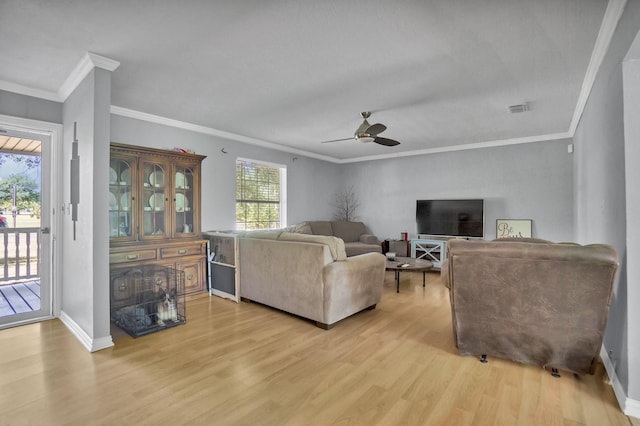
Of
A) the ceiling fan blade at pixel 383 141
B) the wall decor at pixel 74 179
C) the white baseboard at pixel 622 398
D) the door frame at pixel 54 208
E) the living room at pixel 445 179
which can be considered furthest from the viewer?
the ceiling fan blade at pixel 383 141

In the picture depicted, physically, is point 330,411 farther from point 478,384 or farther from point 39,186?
point 39,186

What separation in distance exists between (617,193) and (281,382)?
2.65 meters

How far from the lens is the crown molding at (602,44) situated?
6.76ft

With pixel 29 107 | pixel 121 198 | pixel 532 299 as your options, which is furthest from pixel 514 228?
pixel 29 107

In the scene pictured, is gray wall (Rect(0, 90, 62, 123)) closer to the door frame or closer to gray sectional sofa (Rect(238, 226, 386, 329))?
the door frame

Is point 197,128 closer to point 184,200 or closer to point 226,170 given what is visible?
point 226,170

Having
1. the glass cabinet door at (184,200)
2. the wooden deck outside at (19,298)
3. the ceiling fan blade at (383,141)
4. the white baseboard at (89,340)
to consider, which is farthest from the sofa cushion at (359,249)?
the wooden deck outside at (19,298)

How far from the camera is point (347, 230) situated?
23.9 ft

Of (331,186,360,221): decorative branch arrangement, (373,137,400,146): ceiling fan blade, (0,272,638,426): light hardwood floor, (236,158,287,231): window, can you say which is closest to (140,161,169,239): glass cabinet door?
(0,272,638,426): light hardwood floor

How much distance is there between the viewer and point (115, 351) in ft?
8.92

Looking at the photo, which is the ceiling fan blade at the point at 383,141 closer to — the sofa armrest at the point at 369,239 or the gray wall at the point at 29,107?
the sofa armrest at the point at 369,239

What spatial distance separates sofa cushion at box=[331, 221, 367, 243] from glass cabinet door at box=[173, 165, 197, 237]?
11.3ft

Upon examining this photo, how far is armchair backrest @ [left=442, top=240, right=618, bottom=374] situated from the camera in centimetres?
213

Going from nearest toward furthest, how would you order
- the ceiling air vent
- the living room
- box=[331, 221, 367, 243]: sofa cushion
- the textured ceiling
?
the living room → the textured ceiling → the ceiling air vent → box=[331, 221, 367, 243]: sofa cushion
